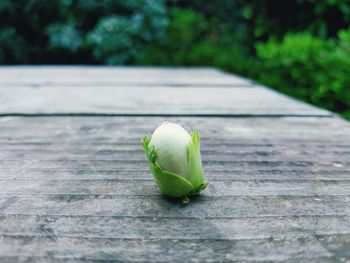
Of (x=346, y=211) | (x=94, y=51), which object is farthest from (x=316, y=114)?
(x=94, y=51)

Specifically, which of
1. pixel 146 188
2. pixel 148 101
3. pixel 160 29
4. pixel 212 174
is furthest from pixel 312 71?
pixel 160 29

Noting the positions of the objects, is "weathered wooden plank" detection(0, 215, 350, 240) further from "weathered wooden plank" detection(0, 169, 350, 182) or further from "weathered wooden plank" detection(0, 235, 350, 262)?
"weathered wooden plank" detection(0, 169, 350, 182)

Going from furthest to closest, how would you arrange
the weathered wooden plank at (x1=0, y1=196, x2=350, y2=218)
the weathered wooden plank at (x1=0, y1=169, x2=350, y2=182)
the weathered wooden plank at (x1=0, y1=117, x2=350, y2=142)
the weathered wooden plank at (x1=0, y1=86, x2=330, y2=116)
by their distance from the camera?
the weathered wooden plank at (x1=0, y1=86, x2=330, y2=116)
the weathered wooden plank at (x1=0, y1=117, x2=350, y2=142)
the weathered wooden plank at (x1=0, y1=169, x2=350, y2=182)
the weathered wooden plank at (x1=0, y1=196, x2=350, y2=218)

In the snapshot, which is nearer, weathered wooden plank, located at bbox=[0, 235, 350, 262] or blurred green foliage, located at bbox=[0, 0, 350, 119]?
weathered wooden plank, located at bbox=[0, 235, 350, 262]

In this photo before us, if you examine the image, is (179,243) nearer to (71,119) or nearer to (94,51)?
(71,119)

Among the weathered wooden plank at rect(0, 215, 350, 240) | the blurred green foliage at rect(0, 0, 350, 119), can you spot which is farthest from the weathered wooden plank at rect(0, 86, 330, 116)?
the blurred green foliage at rect(0, 0, 350, 119)

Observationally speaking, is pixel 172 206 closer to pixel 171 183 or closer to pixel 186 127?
pixel 171 183

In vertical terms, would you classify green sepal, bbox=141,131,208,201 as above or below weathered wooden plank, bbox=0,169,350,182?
above

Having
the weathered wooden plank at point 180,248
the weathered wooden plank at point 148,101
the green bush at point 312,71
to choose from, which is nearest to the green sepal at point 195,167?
the weathered wooden plank at point 180,248
